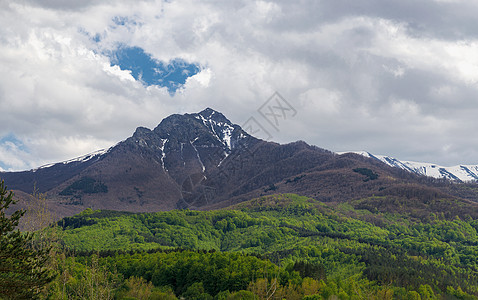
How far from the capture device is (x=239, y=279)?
11394cm

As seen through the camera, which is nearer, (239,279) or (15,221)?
(15,221)

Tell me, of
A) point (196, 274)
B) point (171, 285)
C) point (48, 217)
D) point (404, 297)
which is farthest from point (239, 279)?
point (48, 217)

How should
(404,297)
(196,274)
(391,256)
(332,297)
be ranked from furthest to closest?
(391,256) < (196,274) < (404,297) < (332,297)

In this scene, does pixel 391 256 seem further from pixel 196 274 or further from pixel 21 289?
pixel 21 289

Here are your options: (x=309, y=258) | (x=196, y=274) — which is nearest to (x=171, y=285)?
(x=196, y=274)

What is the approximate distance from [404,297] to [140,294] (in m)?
70.3

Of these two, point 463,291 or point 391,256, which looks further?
point 391,256

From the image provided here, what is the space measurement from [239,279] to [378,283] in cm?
4984

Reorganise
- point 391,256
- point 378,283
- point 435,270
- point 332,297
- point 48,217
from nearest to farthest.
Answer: point 48,217 → point 332,297 → point 378,283 → point 435,270 → point 391,256

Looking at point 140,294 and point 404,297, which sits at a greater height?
point 140,294

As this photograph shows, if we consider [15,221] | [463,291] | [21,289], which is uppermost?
[15,221]

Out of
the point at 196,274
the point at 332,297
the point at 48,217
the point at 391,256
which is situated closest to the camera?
the point at 48,217

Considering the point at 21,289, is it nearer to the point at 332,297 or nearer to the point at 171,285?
the point at 332,297

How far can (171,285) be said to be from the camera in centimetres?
12538
